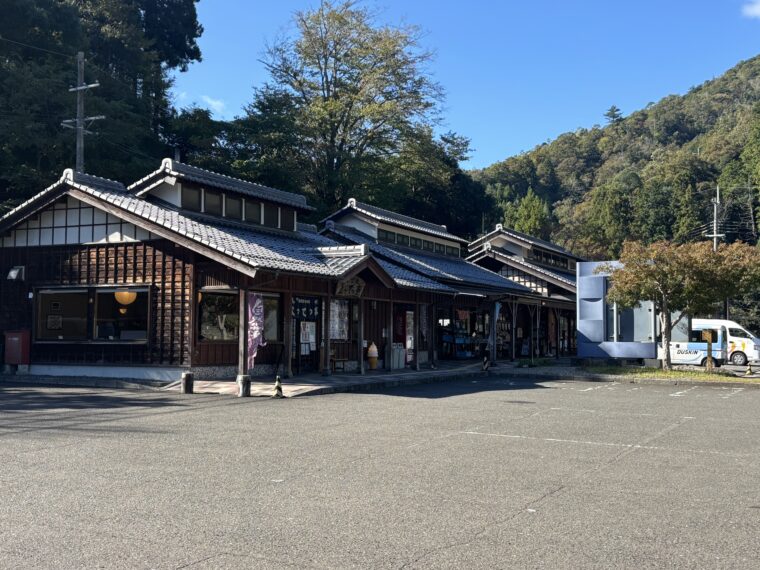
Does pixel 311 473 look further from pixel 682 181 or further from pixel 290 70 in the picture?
pixel 682 181

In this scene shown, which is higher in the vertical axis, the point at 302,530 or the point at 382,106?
the point at 382,106

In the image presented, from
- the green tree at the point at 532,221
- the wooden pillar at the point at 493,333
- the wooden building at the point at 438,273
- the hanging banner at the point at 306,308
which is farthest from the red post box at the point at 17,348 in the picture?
the green tree at the point at 532,221

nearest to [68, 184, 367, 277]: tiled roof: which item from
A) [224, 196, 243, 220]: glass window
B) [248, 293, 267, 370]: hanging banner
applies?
[224, 196, 243, 220]: glass window

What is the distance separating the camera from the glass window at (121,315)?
19.5 m

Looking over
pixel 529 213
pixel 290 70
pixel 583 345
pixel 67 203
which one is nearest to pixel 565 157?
pixel 529 213

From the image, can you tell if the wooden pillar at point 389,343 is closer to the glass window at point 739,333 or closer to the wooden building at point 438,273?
the wooden building at point 438,273

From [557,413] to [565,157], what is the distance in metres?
113

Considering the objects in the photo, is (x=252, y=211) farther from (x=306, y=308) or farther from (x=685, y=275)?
(x=685, y=275)

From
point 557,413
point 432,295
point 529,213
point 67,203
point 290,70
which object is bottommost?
point 557,413

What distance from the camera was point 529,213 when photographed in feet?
228

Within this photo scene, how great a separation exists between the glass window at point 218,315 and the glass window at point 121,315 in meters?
1.67

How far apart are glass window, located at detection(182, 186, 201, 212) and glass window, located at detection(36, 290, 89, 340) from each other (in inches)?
155

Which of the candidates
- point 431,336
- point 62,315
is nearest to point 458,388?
point 431,336

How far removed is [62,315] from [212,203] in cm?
559
